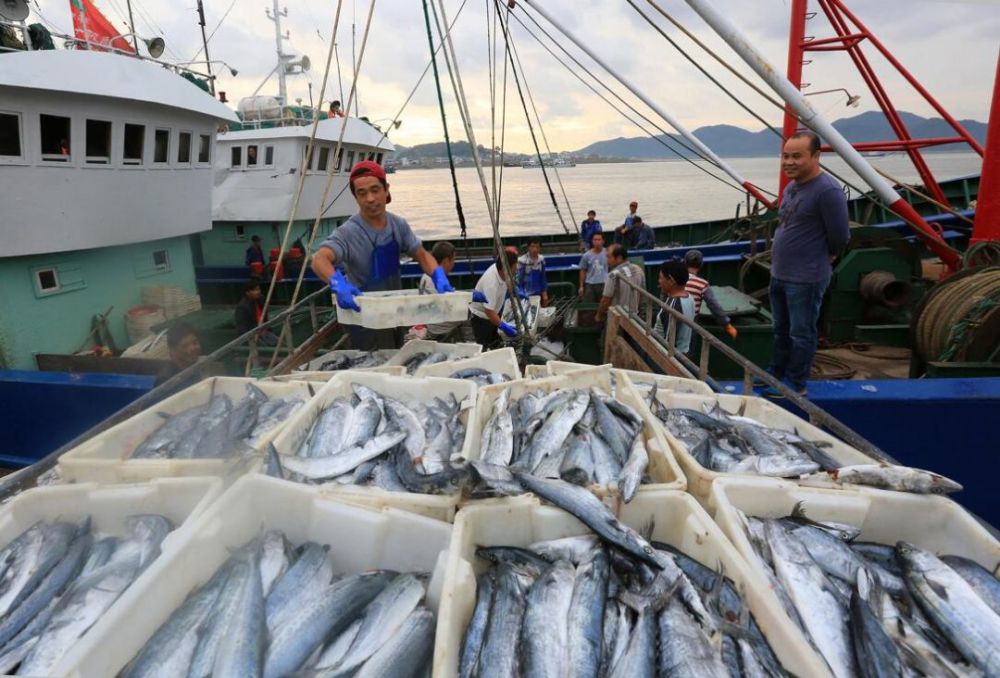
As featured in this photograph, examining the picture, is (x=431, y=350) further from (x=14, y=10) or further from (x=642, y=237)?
(x=642, y=237)

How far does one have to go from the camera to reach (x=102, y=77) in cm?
699

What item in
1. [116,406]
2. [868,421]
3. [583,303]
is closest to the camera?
[868,421]

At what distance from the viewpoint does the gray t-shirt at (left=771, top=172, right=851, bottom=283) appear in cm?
388

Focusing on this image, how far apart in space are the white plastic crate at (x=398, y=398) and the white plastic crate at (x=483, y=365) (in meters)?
0.43

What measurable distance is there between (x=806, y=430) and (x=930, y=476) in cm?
79

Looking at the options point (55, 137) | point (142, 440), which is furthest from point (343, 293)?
point (55, 137)

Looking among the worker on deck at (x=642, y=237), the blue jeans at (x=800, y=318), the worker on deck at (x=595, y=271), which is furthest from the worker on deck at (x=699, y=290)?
the worker on deck at (x=642, y=237)

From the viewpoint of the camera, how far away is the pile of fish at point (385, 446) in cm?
232

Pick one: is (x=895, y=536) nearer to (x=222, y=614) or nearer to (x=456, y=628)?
(x=456, y=628)

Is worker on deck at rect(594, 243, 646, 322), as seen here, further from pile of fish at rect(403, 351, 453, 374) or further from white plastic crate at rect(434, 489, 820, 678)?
white plastic crate at rect(434, 489, 820, 678)

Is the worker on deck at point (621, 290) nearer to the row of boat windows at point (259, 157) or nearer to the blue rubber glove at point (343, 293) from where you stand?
the blue rubber glove at point (343, 293)

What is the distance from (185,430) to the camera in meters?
3.02

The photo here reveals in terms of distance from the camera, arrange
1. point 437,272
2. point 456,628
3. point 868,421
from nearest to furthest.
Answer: point 456,628, point 868,421, point 437,272

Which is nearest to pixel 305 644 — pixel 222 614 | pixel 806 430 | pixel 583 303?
pixel 222 614
